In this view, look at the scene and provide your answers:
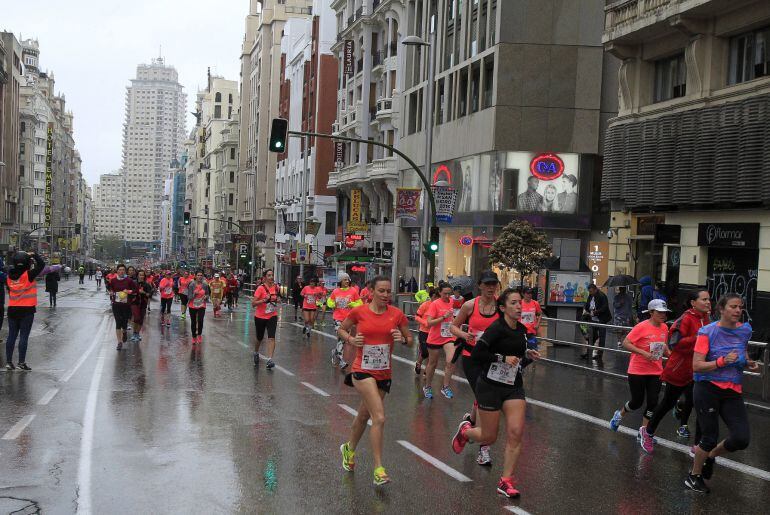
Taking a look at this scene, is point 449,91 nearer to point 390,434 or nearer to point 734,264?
point 734,264

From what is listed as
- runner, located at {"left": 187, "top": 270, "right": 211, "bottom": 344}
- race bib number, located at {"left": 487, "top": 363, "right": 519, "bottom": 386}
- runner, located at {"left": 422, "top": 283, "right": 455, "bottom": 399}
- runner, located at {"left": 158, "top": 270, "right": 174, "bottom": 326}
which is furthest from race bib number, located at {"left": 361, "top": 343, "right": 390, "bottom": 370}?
runner, located at {"left": 158, "top": 270, "right": 174, "bottom": 326}

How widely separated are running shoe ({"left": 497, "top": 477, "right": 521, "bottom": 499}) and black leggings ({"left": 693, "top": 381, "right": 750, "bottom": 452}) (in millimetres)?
1845

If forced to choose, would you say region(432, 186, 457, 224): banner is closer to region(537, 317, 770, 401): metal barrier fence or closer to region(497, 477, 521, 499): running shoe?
region(537, 317, 770, 401): metal barrier fence

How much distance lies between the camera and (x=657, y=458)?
9836 millimetres

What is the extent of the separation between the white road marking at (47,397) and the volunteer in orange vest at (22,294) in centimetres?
218

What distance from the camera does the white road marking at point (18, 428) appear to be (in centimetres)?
970

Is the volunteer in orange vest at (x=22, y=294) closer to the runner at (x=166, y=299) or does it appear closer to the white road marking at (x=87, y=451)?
the white road marking at (x=87, y=451)

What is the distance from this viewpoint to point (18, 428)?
10172 millimetres

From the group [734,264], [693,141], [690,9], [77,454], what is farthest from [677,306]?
[77,454]

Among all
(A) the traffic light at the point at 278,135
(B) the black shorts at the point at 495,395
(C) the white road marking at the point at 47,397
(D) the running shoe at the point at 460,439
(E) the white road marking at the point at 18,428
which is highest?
(A) the traffic light at the point at 278,135

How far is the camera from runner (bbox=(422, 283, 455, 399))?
13.7 meters

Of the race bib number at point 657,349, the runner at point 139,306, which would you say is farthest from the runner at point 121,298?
the race bib number at point 657,349

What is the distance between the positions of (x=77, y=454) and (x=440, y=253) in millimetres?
34612

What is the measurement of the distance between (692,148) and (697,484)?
17.5m
